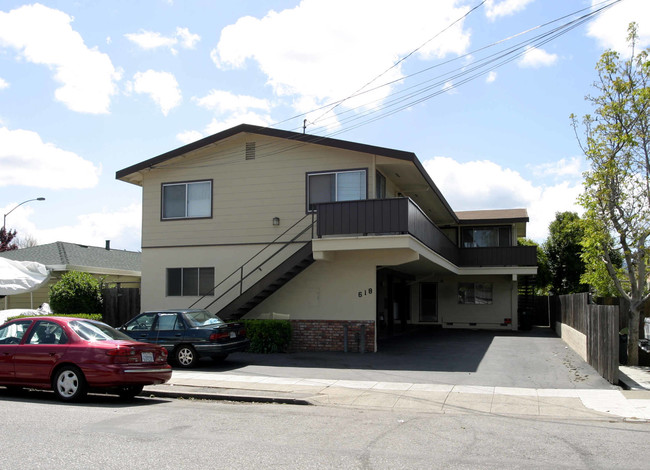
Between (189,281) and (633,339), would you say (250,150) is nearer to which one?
(189,281)

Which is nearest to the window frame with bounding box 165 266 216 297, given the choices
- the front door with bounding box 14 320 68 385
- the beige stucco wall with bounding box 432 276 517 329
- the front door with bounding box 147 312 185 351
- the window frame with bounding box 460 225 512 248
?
the front door with bounding box 147 312 185 351

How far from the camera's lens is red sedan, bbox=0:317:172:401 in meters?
10.1

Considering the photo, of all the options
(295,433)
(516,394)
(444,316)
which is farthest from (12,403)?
(444,316)

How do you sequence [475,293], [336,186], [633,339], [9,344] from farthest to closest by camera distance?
1. [475,293]
2. [336,186]
3. [633,339]
4. [9,344]

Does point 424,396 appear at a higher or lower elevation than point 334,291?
lower

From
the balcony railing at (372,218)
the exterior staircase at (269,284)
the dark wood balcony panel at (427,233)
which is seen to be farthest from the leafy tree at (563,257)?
the exterior staircase at (269,284)

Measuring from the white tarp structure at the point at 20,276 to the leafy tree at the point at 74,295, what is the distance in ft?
8.52

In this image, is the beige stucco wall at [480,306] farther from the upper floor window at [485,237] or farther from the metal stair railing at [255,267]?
the metal stair railing at [255,267]

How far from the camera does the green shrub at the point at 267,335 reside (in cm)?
1780

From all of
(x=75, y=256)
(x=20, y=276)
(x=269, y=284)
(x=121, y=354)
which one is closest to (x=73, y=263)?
(x=75, y=256)

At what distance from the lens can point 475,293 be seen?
30.3 m

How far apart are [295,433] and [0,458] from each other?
3444 millimetres

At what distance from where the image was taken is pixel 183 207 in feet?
69.4

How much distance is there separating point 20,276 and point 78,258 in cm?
426
